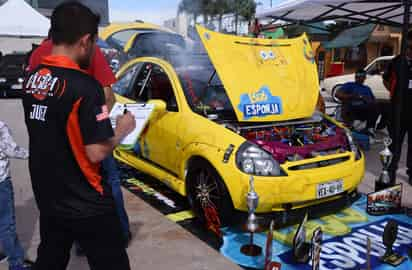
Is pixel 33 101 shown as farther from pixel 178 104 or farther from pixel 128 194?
pixel 128 194

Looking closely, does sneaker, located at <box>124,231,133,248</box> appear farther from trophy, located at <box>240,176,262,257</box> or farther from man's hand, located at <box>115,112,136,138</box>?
man's hand, located at <box>115,112,136,138</box>

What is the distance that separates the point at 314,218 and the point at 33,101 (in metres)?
2.85

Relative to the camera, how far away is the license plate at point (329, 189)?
348cm

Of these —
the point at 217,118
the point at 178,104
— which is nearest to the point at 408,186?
the point at 217,118

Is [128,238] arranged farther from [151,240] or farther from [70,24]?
[70,24]

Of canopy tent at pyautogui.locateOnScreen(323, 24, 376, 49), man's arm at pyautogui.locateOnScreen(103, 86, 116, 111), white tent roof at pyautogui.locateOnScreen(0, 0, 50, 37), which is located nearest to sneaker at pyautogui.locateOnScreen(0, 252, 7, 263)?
man's arm at pyautogui.locateOnScreen(103, 86, 116, 111)

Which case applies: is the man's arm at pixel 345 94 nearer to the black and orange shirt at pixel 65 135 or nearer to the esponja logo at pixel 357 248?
the esponja logo at pixel 357 248

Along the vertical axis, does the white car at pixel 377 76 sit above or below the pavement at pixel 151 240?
above

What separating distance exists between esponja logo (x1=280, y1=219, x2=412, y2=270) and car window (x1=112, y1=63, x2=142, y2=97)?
9.19ft

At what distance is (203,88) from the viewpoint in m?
4.26

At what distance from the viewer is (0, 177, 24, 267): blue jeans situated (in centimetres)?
262

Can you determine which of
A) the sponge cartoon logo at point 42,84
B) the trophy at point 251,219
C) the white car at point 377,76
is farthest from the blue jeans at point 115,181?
the white car at point 377,76

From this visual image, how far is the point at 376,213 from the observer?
13.1 ft

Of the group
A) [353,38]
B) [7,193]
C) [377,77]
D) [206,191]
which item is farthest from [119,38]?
[353,38]
